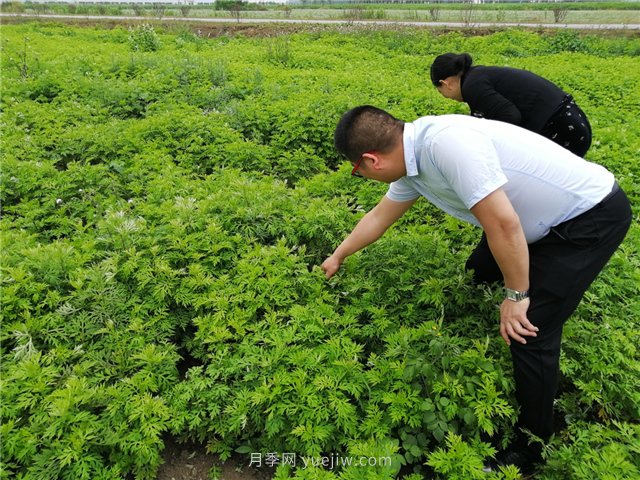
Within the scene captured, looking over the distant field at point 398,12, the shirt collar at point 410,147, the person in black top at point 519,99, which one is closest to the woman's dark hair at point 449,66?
the person in black top at point 519,99

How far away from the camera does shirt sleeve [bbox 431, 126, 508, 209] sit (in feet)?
6.14

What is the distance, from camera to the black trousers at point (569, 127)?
3.63m

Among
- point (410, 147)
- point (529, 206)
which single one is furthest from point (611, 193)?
point (410, 147)

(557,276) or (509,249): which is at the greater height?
(509,249)

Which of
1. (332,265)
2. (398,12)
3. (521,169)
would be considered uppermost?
(398,12)

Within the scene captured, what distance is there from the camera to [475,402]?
2.36 metres

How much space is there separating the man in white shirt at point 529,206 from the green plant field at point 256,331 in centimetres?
39

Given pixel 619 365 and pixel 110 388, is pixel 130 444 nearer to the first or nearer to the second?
pixel 110 388

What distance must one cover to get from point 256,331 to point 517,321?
1618 mm

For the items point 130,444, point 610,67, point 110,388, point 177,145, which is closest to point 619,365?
point 130,444

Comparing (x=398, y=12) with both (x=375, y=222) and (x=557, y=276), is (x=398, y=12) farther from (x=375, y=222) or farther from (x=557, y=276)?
(x=557, y=276)

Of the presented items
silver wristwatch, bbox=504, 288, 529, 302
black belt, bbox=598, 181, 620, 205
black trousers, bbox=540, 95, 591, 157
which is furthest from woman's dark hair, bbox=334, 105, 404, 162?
black trousers, bbox=540, 95, 591, 157

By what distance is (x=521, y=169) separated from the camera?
6.83 ft

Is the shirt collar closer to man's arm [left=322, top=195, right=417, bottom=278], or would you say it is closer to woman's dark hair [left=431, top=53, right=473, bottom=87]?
man's arm [left=322, top=195, right=417, bottom=278]
